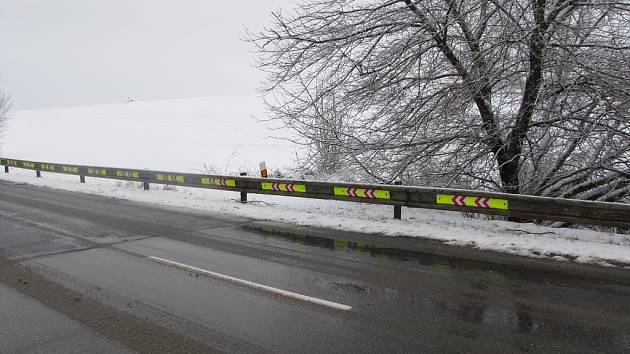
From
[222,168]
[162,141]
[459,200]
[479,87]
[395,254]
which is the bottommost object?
A: [395,254]

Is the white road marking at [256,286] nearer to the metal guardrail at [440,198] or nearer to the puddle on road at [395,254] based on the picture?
the puddle on road at [395,254]

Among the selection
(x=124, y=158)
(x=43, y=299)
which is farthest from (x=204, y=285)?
(x=124, y=158)

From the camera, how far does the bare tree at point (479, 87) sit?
8594 mm

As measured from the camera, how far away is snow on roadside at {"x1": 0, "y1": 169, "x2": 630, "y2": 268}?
7.29 m

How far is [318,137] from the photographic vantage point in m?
12.6

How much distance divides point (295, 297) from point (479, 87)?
19.6 feet

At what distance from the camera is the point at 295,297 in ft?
18.0

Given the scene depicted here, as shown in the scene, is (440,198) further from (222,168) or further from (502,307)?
(222,168)

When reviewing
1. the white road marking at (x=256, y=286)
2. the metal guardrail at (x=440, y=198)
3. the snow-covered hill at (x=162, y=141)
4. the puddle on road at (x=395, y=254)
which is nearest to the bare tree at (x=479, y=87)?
the metal guardrail at (x=440, y=198)

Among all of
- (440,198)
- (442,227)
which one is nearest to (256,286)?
(442,227)

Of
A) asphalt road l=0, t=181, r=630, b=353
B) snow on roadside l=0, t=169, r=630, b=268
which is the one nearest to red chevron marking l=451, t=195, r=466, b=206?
snow on roadside l=0, t=169, r=630, b=268

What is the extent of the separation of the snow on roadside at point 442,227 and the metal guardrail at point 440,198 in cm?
38

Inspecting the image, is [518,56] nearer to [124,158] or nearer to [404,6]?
[404,6]

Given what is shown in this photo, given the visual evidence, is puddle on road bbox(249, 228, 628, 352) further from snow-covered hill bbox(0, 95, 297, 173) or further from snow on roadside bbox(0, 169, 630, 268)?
snow-covered hill bbox(0, 95, 297, 173)
